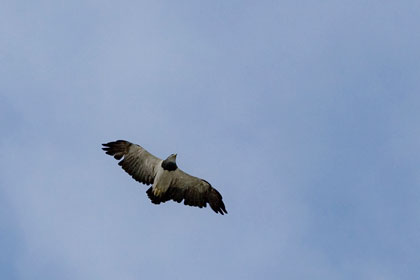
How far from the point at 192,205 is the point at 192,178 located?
130 centimetres

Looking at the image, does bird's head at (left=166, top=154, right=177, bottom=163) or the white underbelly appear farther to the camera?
the white underbelly

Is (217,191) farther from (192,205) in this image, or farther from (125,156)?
(125,156)

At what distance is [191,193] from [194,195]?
0.55 ft

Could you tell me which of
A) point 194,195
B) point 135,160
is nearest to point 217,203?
point 194,195

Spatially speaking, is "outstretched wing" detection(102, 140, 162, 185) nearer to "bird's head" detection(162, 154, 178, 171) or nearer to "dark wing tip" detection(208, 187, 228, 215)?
"bird's head" detection(162, 154, 178, 171)

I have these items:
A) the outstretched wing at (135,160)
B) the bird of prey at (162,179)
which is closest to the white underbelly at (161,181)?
the bird of prey at (162,179)

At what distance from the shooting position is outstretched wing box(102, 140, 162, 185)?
34250mm

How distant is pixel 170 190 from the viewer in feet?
113

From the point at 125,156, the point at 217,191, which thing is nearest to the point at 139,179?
the point at 125,156

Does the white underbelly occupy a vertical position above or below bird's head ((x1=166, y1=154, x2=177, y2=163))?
below

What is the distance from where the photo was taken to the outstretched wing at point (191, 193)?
112ft

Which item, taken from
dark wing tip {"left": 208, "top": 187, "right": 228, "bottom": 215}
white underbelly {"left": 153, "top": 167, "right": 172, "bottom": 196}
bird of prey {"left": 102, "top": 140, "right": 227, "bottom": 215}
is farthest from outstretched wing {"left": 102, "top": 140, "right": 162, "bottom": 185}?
dark wing tip {"left": 208, "top": 187, "right": 228, "bottom": 215}

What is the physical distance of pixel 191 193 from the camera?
3444 cm

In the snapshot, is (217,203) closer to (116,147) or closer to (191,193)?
(191,193)
